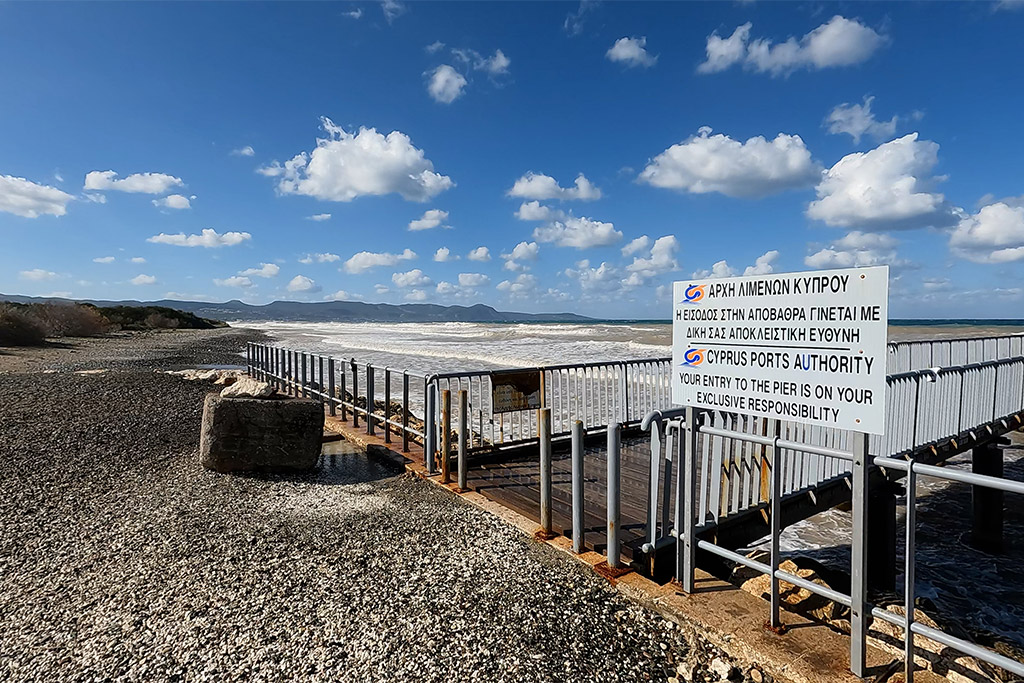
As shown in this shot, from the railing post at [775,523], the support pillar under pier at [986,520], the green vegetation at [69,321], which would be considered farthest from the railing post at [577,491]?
the green vegetation at [69,321]

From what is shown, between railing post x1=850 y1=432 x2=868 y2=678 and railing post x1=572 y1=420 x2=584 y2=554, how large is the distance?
6.53 feet

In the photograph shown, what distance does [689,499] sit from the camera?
3918 millimetres

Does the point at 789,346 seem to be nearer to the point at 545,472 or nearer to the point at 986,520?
the point at 545,472

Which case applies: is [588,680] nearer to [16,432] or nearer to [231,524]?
[231,524]

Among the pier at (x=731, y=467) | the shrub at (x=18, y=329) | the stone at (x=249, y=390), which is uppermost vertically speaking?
the shrub at (x=18, y=329)

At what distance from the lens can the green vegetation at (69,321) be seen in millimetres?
31453

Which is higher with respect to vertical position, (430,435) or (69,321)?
(69,321)

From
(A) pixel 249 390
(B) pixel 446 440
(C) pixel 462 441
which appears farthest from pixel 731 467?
(A) pixel 249 390

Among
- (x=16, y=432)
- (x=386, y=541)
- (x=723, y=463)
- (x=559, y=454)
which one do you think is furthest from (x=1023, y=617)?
(x=16, y=432)

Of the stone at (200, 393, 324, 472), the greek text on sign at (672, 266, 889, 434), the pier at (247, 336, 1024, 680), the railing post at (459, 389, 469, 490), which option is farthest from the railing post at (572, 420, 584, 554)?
the stone at (200, 393, 324, 472)

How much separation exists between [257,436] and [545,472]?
4.02 m

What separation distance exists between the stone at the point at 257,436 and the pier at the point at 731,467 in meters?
1.32

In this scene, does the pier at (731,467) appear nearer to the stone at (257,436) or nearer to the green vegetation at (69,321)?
the stone at (257,436)

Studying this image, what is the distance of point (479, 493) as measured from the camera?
6.05 m
